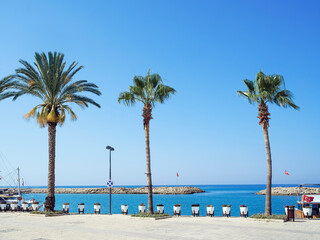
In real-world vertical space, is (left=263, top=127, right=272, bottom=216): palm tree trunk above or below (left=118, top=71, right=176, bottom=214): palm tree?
below

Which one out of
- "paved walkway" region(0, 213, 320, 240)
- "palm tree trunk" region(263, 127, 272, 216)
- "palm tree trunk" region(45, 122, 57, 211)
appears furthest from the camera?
"palm tree trunk" region(45, 122, 57, 211)

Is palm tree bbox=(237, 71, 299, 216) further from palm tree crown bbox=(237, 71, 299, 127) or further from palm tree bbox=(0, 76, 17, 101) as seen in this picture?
palm tree bbox=(0, 76, 17, 101)

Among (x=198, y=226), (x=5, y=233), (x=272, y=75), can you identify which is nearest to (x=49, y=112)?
(x=5, y=233)

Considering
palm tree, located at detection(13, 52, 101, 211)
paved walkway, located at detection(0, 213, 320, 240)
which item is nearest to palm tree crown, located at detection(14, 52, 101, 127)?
palm tree, located at detection(13, 52, 101, 211)

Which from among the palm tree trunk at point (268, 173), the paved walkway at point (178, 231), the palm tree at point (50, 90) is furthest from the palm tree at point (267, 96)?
the palm tree at point (50, 90)

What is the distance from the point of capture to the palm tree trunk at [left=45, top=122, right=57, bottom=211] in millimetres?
28922

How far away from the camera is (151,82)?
1037 inches

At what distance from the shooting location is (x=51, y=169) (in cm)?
2927

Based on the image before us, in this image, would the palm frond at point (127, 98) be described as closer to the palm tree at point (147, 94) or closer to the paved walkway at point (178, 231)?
the palm tree at point (147, 94)

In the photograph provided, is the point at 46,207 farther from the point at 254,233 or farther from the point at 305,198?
the point at 305,198

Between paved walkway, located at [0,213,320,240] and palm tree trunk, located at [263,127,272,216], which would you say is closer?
paved walkway, located at [0,213,320,240]

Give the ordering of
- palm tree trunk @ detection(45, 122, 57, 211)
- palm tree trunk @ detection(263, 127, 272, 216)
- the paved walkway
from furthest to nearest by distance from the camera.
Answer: palm tree trunk @ detection(45, 122, 57, 211)
palm tree trunk @ detection(263, 127, 272, 216)
the paved walkway

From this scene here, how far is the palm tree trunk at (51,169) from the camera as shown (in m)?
28.9

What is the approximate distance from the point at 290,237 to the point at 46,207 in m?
21.5
